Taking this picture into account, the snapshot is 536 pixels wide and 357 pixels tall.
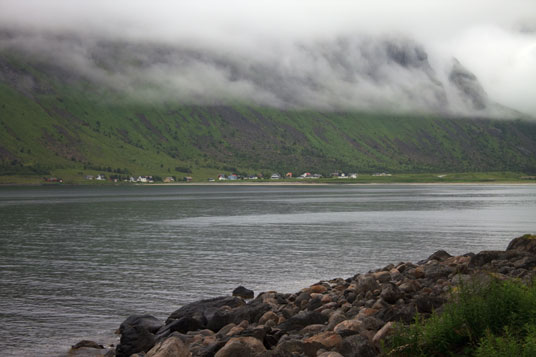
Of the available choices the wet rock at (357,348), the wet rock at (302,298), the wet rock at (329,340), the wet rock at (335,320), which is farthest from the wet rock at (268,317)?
the wet rock at (357,348)

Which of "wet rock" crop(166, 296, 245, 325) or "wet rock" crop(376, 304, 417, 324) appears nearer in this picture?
"wet rock" crop(376, 304, 417, 324)

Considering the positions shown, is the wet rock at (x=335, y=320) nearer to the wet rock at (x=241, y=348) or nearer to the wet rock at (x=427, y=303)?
the wet rock at (x=427, y=303)

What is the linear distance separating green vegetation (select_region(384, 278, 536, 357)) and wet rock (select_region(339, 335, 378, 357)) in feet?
5.90

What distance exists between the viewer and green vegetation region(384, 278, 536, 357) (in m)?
16.0

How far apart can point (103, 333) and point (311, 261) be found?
98.2 ft

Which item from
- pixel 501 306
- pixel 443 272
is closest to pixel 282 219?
pixel 443 272

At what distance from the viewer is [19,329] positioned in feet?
103

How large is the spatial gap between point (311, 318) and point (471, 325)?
36.5 feet

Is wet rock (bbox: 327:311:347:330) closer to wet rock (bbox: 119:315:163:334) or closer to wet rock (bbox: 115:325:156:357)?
wet rock (bbox: 115:325:156:357)

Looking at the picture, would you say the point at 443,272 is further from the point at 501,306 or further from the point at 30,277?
the point at 30,277

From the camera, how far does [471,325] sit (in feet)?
53.9

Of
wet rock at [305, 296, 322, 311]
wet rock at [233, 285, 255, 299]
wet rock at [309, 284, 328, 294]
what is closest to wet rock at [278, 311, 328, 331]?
wet rock at [305, 296, 322, 311]

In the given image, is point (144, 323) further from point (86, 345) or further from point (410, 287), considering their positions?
point (410, 287)

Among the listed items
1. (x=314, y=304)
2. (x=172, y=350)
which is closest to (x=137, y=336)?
(x=172, y=350)
